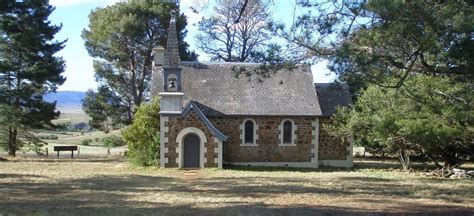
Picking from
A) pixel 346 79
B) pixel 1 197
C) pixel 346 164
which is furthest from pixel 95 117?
pixel 346 79

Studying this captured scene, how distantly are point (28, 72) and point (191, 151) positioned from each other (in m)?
12.3

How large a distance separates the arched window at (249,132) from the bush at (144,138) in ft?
16.2

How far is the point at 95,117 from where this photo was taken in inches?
1708

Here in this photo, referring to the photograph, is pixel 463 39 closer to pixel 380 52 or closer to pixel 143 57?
pixel 380 52

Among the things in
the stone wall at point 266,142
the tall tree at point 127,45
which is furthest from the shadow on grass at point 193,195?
the tall tree at point 127,45

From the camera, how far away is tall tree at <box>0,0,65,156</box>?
31.4 meters

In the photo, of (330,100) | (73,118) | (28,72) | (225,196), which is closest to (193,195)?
(225,196)

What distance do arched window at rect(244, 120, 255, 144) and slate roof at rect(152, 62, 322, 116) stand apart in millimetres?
732

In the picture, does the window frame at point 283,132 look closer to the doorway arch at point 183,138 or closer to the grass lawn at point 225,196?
the doorway arch at point 183,138

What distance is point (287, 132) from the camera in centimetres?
2977

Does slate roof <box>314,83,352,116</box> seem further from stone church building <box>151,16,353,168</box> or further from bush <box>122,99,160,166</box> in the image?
bush <box>122,99,160,166</box>

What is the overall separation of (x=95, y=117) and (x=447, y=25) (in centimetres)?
3759

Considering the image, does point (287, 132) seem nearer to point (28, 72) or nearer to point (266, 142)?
point (266, 142)

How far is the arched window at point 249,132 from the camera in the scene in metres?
29.5
